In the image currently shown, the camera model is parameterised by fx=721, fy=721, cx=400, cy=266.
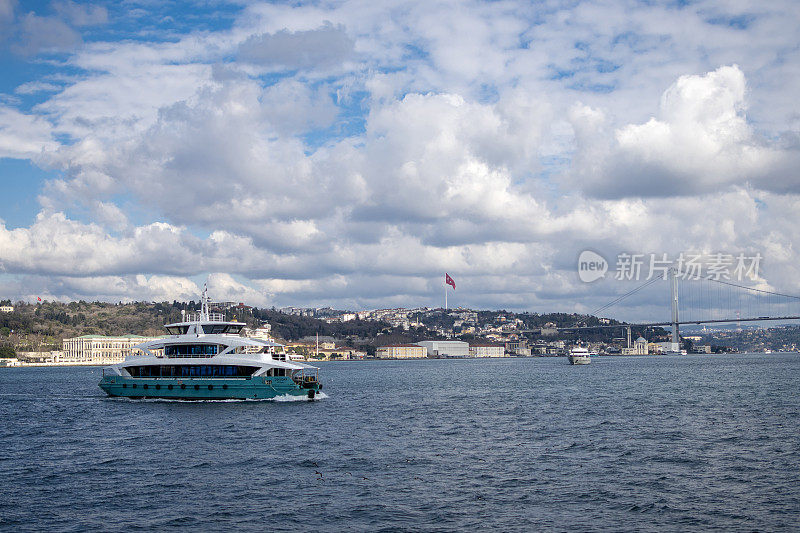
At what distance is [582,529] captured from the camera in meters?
21.3

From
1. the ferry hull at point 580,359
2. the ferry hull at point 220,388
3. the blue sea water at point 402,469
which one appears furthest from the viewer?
the ferry hull at point 580,359

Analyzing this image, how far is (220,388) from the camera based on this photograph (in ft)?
193

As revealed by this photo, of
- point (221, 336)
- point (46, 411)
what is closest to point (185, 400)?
point (221, 336)

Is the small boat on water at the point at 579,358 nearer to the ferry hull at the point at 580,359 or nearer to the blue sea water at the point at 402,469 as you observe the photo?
the ferry hull at the point at 580,359

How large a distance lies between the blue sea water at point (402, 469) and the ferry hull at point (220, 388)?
2.30m

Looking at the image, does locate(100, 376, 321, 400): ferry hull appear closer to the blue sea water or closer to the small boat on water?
the blue sea water

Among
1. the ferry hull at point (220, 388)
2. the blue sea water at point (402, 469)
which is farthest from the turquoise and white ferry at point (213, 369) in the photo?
the blue sea water at point (402, 469)

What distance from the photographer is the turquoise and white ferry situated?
192 feet

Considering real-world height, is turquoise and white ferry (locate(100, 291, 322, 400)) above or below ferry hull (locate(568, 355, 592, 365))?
above

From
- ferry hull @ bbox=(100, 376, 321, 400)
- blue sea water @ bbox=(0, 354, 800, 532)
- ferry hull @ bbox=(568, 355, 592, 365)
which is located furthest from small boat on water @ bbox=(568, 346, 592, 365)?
ferry hull @ bbox=(100, 376, 321, 400)

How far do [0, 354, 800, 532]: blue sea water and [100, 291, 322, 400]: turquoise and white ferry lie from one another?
105 inches

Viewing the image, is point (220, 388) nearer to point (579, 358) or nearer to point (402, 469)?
point (402, 469)

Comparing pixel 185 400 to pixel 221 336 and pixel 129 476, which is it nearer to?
pixel 221 336

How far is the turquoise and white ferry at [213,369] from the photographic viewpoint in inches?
2299
